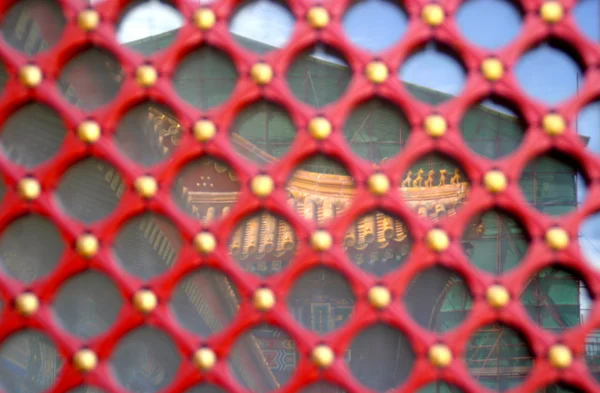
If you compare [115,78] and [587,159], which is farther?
[115,78]

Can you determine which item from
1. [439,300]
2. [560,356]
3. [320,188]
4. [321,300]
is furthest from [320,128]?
[560,356]

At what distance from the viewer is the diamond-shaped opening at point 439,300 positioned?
2.89 m

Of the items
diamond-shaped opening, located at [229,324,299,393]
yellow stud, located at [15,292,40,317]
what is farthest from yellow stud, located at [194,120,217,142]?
yellow stud, located at [15,292,40,317]

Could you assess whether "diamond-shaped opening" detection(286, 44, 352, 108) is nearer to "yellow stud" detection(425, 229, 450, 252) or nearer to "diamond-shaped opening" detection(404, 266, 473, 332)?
"yellow stud" detection(425, 229, 450, 252)

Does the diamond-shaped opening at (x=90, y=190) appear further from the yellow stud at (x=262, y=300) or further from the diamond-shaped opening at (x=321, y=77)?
the diamond-shaped opening at (x=321, y=77)

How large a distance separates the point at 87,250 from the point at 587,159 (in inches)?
66.2

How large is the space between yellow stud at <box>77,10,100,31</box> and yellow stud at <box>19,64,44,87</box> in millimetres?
218

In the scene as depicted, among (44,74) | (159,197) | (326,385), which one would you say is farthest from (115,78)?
(326,385)

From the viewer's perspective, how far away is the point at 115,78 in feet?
9.95

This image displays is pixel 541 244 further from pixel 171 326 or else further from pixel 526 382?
pixel 171 326

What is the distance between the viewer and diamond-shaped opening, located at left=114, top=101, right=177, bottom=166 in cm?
300

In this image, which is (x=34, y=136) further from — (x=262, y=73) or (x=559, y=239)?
(x=559, y=239)

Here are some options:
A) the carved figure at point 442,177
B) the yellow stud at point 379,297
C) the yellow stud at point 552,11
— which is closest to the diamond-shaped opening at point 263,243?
the yellow stud at point 379,297

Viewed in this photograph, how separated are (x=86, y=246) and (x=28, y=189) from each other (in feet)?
0.92
